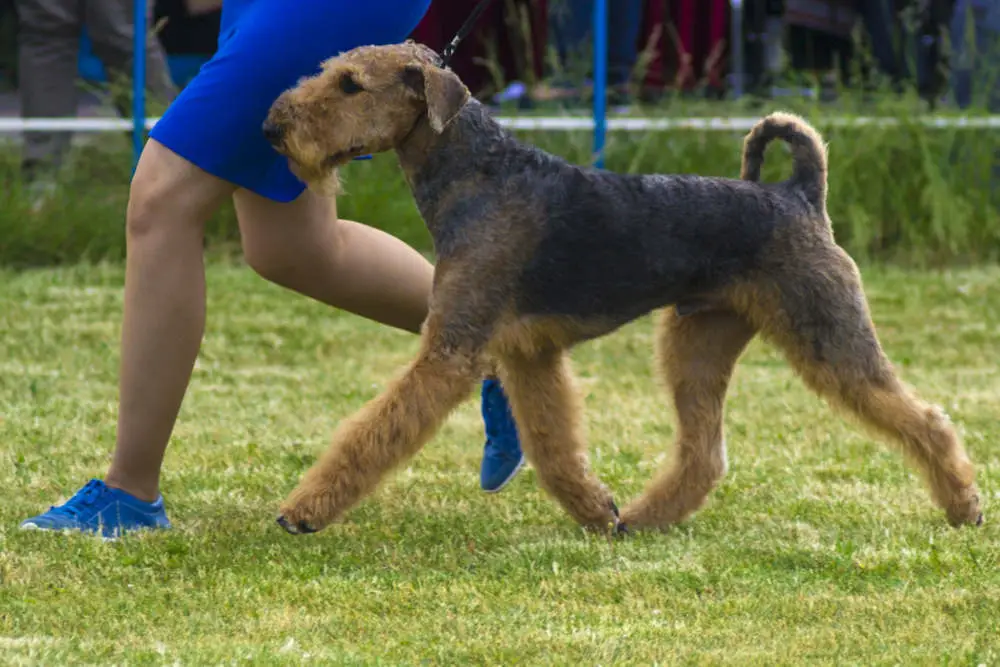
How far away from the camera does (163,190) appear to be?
3.67 m

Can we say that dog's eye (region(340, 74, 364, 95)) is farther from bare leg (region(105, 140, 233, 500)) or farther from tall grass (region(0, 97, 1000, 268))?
tall grass (region(0, 97, 1000, 268))

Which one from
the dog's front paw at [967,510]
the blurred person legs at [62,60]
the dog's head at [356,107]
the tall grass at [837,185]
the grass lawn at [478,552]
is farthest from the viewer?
the blurred person legs at [62,60]

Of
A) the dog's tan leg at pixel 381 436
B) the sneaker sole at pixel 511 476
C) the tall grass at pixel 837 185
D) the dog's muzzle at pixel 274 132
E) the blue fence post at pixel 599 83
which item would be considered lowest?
the tall grass at pixel 837 185

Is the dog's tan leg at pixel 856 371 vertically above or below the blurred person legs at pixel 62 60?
above

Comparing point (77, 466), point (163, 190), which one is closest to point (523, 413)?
point (163, 190)

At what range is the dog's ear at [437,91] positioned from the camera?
356 centimetres

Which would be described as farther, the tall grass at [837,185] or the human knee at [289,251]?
the tall grass at [837,185]

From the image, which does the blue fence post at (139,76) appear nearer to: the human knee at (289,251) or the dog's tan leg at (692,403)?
the human knee at (289,251)

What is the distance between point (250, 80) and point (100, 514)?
107 cm

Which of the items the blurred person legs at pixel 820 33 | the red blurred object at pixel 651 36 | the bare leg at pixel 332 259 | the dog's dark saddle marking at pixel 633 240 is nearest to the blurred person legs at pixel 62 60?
the red blurred object at pixel 651 36

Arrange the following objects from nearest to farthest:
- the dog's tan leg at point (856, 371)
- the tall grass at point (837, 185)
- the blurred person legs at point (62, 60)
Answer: the dog's tan leg at point (856, 371)
the tall grass at point (837, 185)
the blurred person legs at point (62, 60)

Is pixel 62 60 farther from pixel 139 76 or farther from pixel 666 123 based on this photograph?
pixel 666 123

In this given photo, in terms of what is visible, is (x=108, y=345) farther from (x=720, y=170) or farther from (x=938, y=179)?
(x=938, y=179)

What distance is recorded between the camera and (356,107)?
11.7 feet
